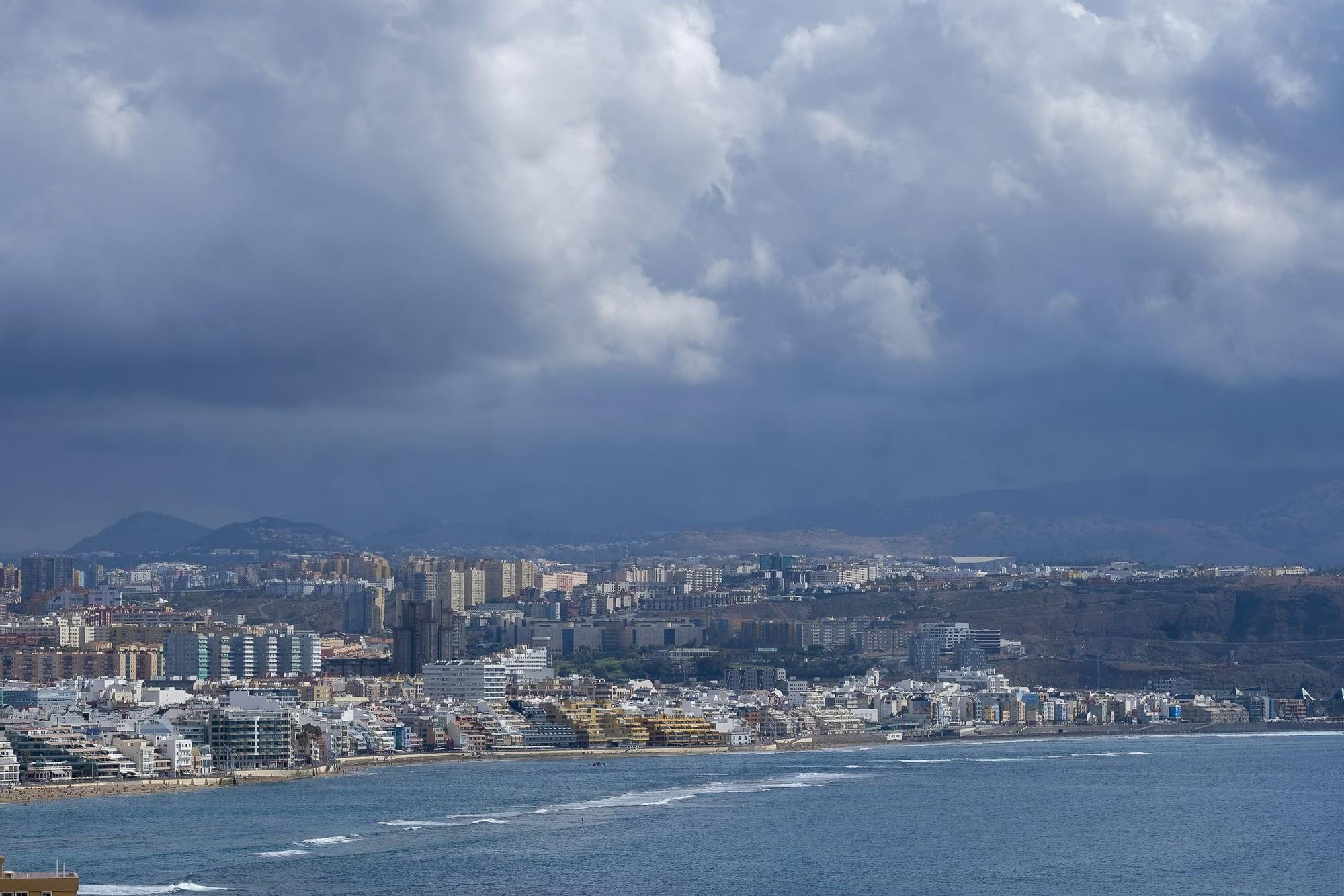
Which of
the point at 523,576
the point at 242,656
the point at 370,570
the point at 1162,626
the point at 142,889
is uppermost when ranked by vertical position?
the point at 370,570

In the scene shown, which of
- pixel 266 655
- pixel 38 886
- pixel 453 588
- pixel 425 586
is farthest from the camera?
pixel 453 588

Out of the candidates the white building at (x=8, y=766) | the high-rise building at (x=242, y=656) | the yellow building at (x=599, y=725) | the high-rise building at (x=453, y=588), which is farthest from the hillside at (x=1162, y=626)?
the white building at (x=8, y=766)

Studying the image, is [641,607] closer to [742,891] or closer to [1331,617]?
[1331,617]

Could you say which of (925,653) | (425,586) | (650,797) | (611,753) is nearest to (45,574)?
(425,586)

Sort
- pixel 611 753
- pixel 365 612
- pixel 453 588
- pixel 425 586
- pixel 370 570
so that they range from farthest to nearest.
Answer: pixel 370 570 → pixel 453 588 → pixel 425 586 → pixel 365 612 → pixel 611 753

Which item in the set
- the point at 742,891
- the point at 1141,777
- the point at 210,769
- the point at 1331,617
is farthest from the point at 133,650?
the point at 742,891

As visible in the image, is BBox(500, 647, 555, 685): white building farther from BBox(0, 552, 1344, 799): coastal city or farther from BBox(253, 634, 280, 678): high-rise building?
BBox(253, 634, 280, 678): high-rise building

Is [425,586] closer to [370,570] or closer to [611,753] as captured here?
[370,570]
